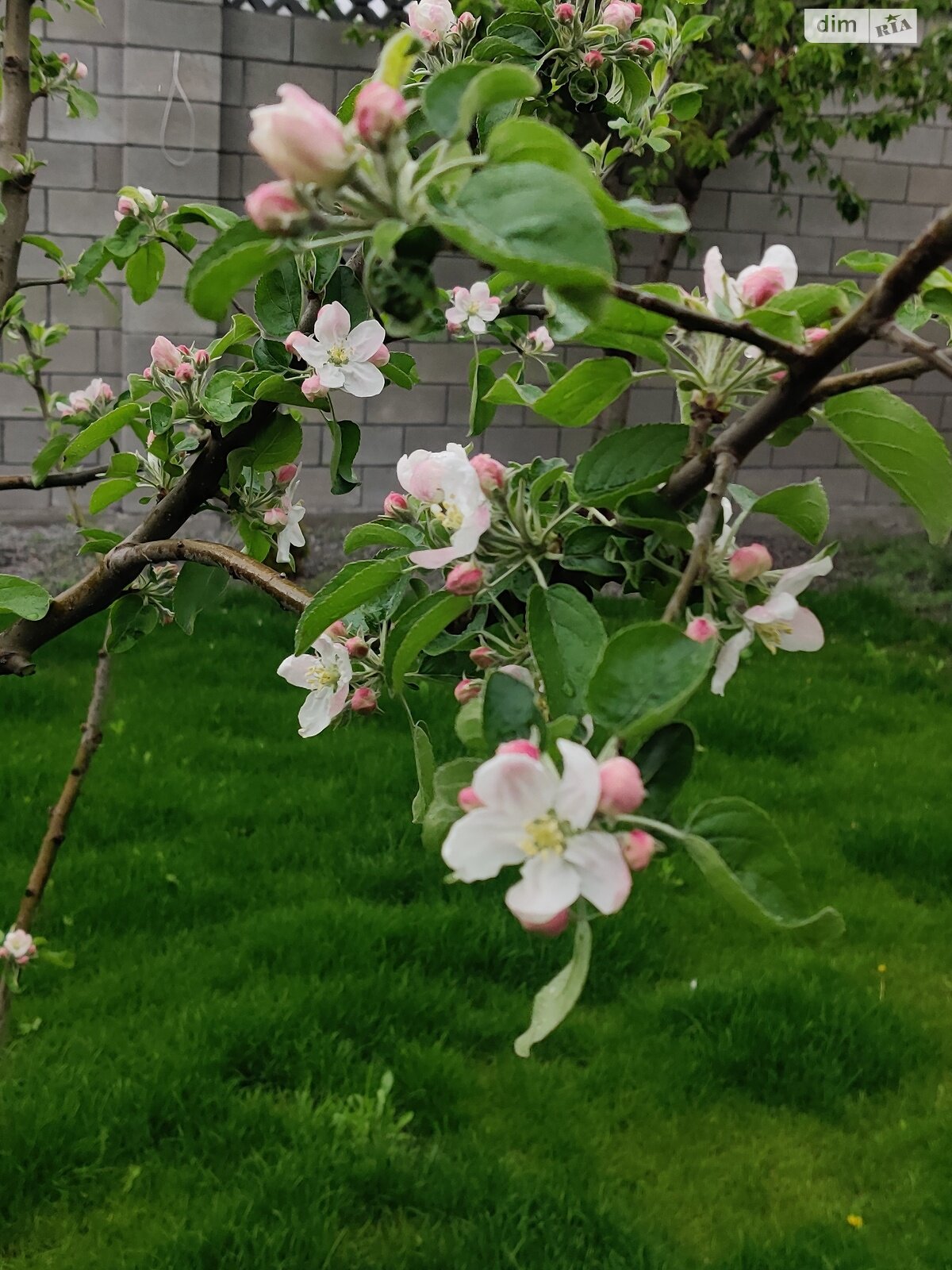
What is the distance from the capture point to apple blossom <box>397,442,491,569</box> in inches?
19.2

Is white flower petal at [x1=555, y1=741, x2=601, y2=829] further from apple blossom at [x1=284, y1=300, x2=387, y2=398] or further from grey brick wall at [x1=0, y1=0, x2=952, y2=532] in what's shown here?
grey brick wall at [x1=0, y1=0, x2=952, y2=532]

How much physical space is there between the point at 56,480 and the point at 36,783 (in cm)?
153

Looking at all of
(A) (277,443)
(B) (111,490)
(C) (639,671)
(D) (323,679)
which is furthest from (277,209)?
(B) (111,490)

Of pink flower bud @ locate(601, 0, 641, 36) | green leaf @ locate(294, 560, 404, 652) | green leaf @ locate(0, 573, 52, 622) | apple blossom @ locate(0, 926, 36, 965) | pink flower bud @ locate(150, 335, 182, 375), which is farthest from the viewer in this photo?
apple blossom @ locate(0, 926, 36, 965)

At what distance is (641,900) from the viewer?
7.49ft

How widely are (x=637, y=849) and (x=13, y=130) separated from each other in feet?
4.13

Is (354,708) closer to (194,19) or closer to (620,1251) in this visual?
(620,1251)

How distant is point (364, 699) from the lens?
71cm

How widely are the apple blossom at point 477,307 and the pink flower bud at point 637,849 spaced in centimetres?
75

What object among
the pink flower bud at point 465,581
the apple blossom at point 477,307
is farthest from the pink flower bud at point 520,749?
the apple blossom at point 477,307

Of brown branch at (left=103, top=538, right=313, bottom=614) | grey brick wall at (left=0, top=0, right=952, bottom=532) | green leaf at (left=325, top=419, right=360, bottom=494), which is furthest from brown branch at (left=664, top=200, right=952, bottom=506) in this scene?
grey brick wall at (left=0, top=0, right=952, bottom=532)

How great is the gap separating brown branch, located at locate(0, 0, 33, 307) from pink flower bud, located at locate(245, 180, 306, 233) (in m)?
1.00

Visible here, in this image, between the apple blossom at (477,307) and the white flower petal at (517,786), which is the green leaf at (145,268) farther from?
the white flower petal at (517,786)

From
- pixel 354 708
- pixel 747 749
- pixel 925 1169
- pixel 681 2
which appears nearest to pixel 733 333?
pixel 354 708
